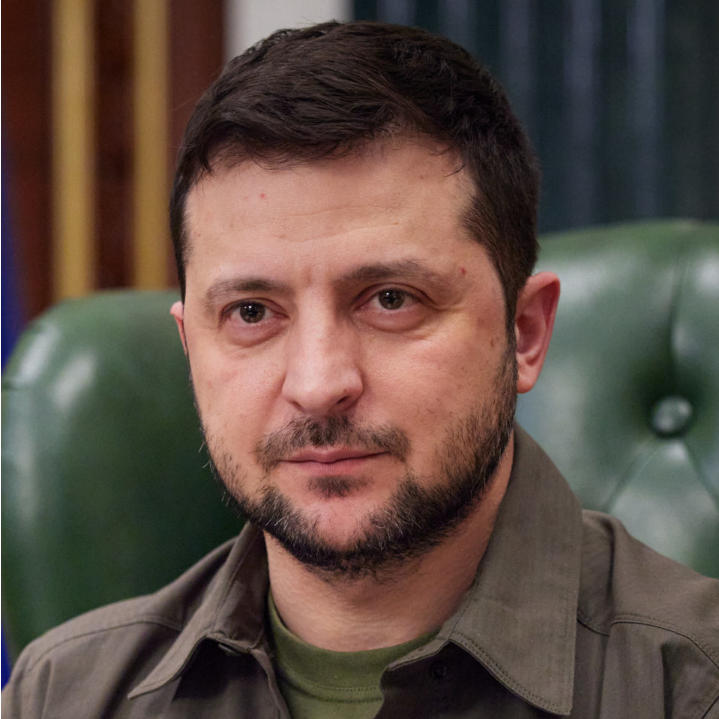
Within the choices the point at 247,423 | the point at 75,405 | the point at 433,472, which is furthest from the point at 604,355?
the point at 75,405

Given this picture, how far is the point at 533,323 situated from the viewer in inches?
44.7

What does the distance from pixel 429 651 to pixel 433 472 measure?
0.17m

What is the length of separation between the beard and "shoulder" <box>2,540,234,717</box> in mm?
243

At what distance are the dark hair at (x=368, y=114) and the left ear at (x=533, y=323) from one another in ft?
0.08

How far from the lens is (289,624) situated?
44.3 inches

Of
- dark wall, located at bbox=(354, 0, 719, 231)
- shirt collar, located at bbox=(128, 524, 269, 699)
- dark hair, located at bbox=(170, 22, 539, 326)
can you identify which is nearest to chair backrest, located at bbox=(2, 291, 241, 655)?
shirt collar, located at bbox=(128, 524, 269, 699)

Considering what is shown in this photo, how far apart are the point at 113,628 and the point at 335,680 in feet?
1.06

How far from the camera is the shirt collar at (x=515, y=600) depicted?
943 mm

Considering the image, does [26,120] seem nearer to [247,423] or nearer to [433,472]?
[247,423]

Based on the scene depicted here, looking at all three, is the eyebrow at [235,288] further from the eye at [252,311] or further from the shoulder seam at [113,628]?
the shoulder seam at [113,628]

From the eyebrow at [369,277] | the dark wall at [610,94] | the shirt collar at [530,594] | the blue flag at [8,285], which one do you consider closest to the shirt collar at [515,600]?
the shirt collar at [530,594]

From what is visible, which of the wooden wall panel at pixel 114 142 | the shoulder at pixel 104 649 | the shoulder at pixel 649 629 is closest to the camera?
the shoulder at pixel 649 629

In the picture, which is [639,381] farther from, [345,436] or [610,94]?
[610,94]

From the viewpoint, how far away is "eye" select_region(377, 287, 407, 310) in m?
0.98
